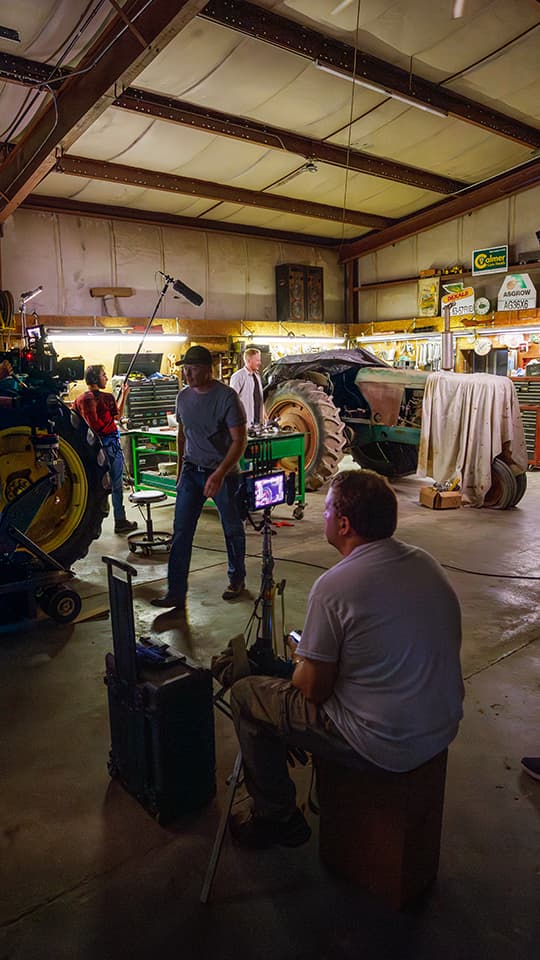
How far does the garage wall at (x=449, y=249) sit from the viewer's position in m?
11.9

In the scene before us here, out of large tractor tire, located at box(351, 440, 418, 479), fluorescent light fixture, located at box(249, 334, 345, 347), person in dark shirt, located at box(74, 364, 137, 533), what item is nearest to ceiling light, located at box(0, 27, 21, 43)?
person in dark shirt, located at box(74, 364, 137, 533)

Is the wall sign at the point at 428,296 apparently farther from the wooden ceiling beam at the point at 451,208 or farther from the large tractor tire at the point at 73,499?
the large tractor tire at the point at 73,499

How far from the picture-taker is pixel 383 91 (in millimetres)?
7910

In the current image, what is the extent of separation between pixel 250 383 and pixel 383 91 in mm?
3924

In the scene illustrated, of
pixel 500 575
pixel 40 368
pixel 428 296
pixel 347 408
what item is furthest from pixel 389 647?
pixel 428 296

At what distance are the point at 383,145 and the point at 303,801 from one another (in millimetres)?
10144

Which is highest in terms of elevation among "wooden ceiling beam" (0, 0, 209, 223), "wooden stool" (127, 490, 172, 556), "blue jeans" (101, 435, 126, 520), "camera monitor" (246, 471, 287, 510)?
"wooden ceiling beam" (0, 0, 209, 223)

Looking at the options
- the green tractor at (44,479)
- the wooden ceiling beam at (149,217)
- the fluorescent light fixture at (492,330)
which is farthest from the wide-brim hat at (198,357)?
the fluorescent light fixture at (492,330)

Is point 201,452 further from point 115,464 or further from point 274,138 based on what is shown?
point 274,138

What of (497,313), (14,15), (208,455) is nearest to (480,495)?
(208,455)

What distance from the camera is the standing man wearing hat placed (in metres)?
4.33

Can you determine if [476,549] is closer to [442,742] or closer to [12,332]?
[442,742]

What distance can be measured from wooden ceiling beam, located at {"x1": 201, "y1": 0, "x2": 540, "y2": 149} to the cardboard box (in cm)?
481

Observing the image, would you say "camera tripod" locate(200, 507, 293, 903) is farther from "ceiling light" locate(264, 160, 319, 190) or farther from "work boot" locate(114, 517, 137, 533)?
"ceiling light" locate(264, 160, 319, 190)
